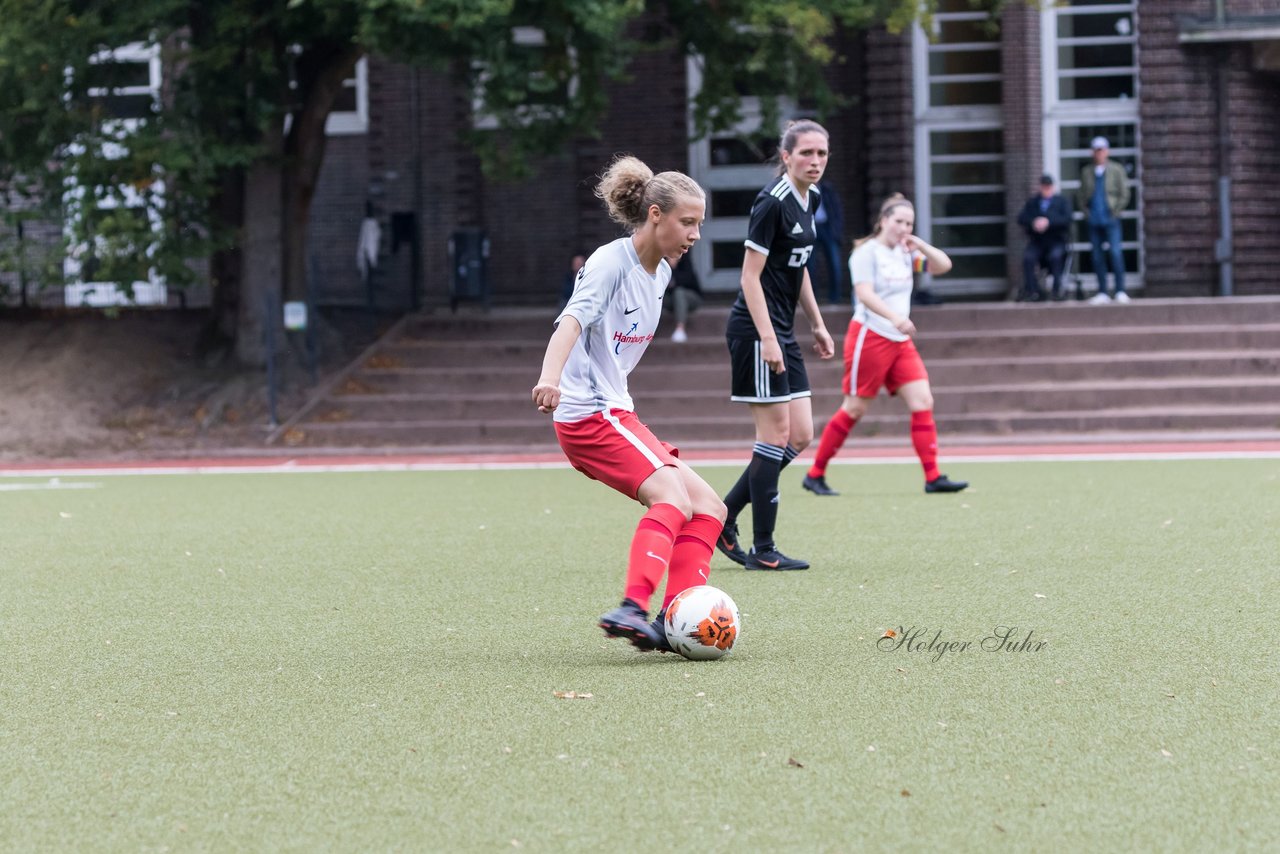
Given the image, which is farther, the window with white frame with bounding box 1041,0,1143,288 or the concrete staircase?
the window with white frame with bounding box 1041,0,1143,288

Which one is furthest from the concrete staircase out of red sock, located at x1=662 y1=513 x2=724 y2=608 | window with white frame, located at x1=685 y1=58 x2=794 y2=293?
red sock, located at x1=662 y1=513 x2=724 y2=608

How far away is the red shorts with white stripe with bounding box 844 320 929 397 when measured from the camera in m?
11.8

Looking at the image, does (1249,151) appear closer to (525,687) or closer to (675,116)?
(675,116)

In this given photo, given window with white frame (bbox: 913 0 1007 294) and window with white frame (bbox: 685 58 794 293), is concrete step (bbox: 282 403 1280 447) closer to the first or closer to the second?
window with white frame (bbox: 913 0 1007 294)

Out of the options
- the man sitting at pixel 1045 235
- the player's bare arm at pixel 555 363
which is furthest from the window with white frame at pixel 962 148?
the player's bare arm at pixel 555 363

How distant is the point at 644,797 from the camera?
14.0 feet

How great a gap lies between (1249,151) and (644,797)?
73.7ft

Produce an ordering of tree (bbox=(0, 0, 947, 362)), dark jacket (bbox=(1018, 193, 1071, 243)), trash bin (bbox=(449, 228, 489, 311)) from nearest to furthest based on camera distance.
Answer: tree (bbox=(0, 0, 947, 362)) < dark jacket (bbox=(1018, 193, 1071, 243)) < trash bin (bbox=(449, 228, 489, 311))

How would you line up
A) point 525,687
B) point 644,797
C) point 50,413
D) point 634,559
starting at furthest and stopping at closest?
point 50,413 < point 634,559 < point 525,687 < point 644,797

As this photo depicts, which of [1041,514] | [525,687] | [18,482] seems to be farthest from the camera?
[18,482]

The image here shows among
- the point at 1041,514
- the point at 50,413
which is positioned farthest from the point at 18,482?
the point at 1041,514

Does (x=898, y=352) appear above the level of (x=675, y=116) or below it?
below

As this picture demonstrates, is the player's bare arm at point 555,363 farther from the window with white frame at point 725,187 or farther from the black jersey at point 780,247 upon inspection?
the window with white frame at point 725,187

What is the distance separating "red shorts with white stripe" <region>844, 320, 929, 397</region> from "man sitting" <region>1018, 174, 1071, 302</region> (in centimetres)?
1099
